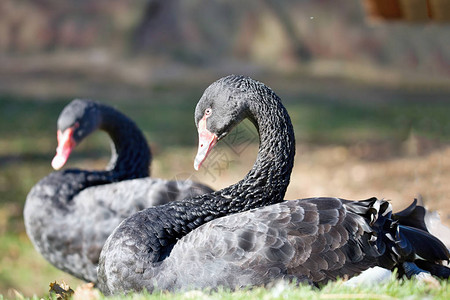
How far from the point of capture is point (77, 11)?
13.0 meters

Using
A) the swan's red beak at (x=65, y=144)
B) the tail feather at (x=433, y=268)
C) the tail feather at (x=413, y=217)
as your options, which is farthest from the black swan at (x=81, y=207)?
the tail feather at (x=433, y=268)

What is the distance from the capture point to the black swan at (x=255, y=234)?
110 inches

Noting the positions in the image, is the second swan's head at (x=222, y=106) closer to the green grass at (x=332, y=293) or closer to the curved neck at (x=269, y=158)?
the curved neck at (x=269, y=158)

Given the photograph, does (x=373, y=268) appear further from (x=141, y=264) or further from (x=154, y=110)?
Result: (x=154, y=110)

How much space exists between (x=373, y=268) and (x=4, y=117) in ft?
25.8

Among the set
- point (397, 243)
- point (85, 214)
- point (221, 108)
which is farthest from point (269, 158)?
point (85, 214)

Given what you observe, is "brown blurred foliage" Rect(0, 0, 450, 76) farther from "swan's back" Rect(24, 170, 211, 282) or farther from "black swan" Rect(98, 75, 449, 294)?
"black swan" Rect(98, 75, 449, 294)

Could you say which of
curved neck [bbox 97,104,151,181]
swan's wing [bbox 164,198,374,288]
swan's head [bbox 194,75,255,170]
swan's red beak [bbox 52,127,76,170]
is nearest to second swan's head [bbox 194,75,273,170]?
swan's head [bbox 194,75,255,170]

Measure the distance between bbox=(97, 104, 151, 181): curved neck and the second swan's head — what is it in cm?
157

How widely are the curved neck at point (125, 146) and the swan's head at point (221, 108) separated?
1.57 metres

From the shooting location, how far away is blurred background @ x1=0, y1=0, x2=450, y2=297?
8.07 metres

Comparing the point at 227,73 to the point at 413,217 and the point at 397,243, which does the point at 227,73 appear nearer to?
the point at 413,217

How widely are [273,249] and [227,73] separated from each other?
9.14 metres

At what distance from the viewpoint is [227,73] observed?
11.8 metres
